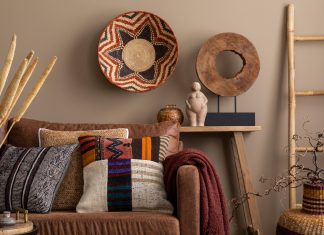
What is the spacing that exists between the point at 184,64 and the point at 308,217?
124 centimetres

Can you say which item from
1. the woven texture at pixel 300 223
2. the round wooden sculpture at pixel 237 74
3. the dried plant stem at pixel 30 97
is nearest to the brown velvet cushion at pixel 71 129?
the round wooden sculpture at pixel 237 74

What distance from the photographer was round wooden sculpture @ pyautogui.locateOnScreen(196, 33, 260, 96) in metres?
2.74

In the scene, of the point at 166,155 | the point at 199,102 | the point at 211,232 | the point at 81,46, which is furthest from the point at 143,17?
the point at 211,232

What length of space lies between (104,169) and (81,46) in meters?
1.09

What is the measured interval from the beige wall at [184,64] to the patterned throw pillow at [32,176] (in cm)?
76

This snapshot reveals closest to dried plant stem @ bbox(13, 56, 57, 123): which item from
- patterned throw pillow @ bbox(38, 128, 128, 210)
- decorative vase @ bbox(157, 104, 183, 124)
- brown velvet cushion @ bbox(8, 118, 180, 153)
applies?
patterned throw pillow @ bbox(38, 128, 128, 210)

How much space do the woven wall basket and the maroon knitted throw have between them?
320 mm

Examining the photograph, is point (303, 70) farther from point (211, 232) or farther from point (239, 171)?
point (211, 232)

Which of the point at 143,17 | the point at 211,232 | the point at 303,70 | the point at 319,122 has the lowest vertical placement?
the point at 211,232

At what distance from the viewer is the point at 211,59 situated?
275 centimetres

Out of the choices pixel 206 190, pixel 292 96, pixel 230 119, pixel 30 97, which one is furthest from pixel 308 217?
pixel 30 97

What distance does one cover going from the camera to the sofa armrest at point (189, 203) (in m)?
1.83

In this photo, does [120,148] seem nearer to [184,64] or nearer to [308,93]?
[184,64]

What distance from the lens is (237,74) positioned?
8.98 feet
